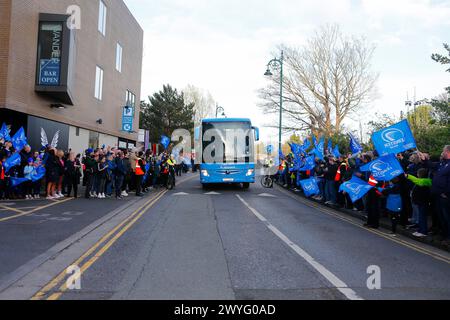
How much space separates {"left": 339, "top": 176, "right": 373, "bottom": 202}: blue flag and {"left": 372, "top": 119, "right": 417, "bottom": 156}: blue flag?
3.97 feet

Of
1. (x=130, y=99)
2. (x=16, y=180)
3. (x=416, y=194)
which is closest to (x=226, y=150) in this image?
(x=16, y=180)

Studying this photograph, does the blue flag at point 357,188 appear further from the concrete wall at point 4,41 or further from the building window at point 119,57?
the building window at point 119,57

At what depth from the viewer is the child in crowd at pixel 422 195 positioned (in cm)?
848

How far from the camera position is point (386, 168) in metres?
9.10

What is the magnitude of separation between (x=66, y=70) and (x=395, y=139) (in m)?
15.4

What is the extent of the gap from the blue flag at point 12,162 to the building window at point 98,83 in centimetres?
1468

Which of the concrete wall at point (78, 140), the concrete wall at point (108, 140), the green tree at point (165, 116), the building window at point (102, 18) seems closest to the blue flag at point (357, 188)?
the concrete wall at point (78, 140)

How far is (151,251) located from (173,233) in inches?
64.8

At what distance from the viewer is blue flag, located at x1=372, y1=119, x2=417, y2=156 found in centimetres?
878

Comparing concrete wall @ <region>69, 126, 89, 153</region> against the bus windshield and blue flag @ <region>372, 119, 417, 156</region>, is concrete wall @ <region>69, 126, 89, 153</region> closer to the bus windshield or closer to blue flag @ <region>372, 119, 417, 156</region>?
the bus windshield

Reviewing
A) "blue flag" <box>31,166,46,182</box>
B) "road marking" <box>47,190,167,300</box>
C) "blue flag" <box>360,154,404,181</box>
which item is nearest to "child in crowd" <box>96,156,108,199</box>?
"blue flag" <box>31,166,46,182</box>

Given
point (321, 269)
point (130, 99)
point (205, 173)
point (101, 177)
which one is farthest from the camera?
point (130, 99)

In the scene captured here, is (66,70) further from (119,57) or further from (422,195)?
(422,195)
